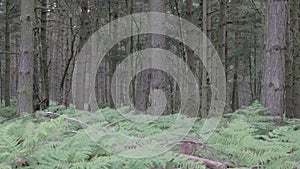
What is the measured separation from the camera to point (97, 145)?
7.66 ft

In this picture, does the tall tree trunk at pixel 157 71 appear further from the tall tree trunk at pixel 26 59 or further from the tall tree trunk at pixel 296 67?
the tall tree trunk at pixel 296 67

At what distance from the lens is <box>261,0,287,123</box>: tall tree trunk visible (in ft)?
16.9

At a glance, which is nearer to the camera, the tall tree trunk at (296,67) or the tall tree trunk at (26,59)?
the tall tree trunk at (26,59)

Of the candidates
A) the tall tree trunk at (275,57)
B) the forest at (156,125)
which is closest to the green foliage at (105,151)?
the forest at (156,125)

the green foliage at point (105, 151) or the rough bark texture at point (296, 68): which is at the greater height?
the rough bark texture at point (296, 68)

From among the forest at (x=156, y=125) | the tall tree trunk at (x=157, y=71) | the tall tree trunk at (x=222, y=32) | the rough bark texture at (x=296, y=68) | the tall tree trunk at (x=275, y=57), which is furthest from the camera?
the tall tree trunk at (x=222, y=32)

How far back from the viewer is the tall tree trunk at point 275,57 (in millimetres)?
5137

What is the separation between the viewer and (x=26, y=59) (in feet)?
17.7

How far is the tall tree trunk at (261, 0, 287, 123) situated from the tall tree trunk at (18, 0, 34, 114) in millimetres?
3408

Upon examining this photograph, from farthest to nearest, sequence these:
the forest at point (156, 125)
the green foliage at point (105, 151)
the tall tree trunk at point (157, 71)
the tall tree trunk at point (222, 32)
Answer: the tall tree trunk at point (222, 32) → the tall tree trunk at point (157, 71) → the forest at point (156, 125) → the green foliage at point (105, 151)

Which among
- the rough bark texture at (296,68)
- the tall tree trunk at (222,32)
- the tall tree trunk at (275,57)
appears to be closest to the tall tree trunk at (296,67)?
the rough bark texture at (296,68)

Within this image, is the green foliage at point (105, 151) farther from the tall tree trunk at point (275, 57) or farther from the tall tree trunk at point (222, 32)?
the tall tree trunk at point (222, 32)

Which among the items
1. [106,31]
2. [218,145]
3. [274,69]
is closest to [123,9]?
[106,31]

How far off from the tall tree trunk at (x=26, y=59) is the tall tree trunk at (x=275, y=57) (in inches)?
134
